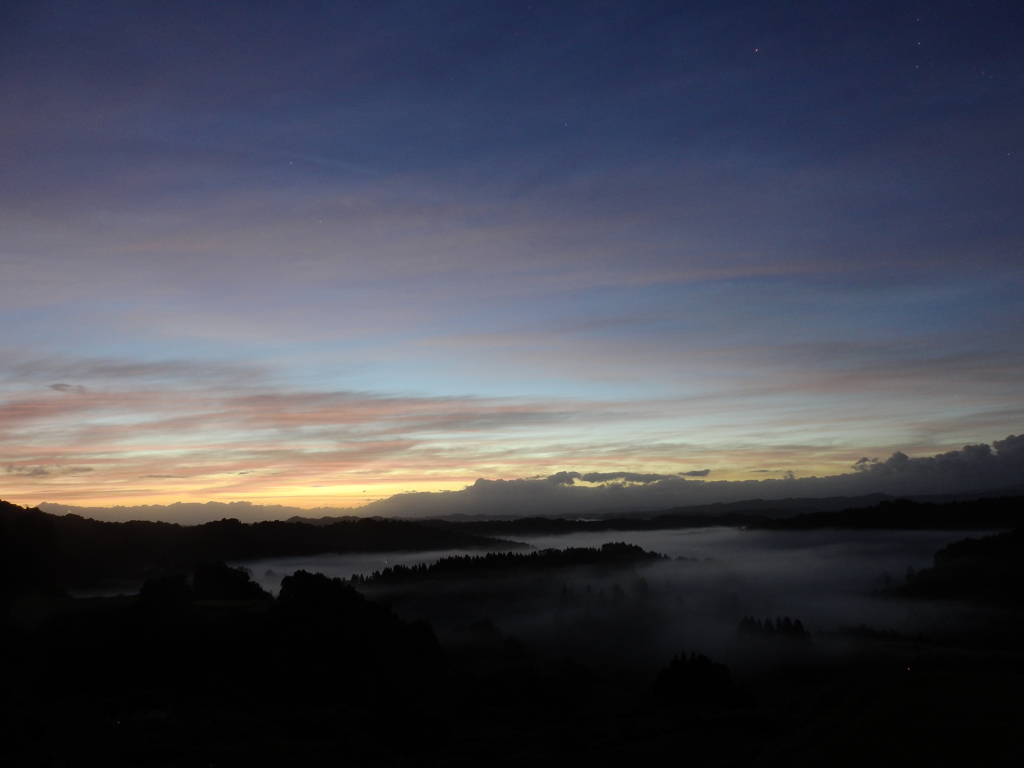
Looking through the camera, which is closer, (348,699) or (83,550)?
(348,699)

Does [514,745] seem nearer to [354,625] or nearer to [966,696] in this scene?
[354,625]

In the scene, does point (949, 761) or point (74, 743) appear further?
point (74, 743)

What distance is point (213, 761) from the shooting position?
37125 mm

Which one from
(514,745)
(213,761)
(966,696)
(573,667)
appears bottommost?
(573,667)

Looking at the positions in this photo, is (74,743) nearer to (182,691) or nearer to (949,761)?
(182,691)

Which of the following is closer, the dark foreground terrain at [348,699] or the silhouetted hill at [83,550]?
the dark foreground terrain at [348,699]

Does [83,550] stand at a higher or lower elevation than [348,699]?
higher

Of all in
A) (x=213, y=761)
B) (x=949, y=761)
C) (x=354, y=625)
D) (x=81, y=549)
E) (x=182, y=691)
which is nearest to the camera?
(x=949, y=761)

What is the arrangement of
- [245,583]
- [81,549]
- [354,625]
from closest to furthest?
[354,625] < [245,583] < [81,549]

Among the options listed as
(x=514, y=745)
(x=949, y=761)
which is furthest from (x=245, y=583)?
(x=949, y=761)

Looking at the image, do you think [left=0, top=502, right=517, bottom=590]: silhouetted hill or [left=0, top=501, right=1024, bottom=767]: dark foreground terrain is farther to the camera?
[left=0, top=502, right=517, bottom=590]: silhouetted hill

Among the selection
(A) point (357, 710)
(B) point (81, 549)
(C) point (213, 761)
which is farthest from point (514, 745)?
(B) point (81, 549)

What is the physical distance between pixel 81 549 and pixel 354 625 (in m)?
88.6

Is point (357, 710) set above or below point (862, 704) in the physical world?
below
